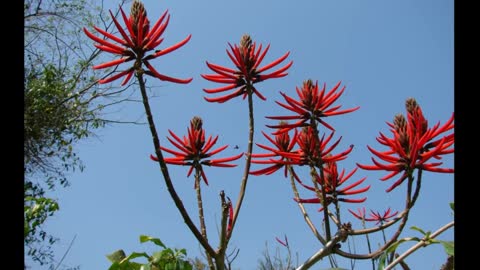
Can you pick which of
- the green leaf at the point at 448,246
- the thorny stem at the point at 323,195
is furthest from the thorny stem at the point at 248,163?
the green leaf at the point at 448,246

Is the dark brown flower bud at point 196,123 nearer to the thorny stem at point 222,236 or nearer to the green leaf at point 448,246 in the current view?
the thorny stem at point 222,236

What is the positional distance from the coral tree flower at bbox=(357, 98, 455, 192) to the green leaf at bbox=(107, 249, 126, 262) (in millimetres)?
510

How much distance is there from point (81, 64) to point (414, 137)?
513 cm

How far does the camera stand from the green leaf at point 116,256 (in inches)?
40.4

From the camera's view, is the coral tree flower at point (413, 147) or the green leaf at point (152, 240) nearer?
the coral tree flower at point (413, 147)

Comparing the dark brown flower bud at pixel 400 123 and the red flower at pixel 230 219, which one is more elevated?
the dark brown flower bud at pixel 400 123

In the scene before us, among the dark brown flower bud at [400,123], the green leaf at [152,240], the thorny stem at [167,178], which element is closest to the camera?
the thorny stem at [167,178]

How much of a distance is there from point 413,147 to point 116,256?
2.00 feet

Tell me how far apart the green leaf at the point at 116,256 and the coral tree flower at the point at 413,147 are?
0.51 m

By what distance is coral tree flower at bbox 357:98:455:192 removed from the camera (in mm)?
845

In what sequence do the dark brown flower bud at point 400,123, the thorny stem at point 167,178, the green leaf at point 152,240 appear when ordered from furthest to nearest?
1. the green leaf at point 152,240
2. the dark brown flower bud at point 400,123
3. the thorny stem at point 167,178
